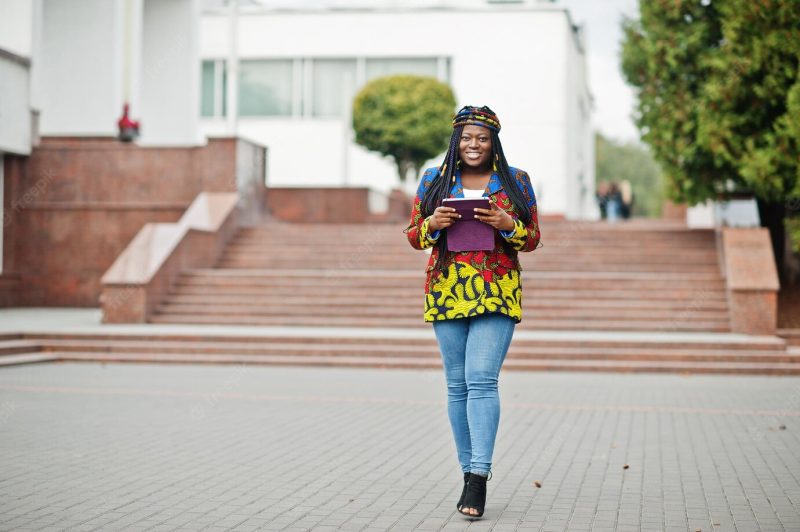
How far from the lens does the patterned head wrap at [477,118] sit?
5691 mm

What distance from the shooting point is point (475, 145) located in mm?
5691

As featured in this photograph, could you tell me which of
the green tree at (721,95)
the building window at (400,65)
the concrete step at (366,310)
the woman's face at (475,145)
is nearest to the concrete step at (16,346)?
the concrete step at (366,310)

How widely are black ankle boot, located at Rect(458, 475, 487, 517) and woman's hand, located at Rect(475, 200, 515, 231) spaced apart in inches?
48.6

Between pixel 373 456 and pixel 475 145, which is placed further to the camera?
pixel 373 456

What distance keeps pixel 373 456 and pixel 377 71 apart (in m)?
32.1

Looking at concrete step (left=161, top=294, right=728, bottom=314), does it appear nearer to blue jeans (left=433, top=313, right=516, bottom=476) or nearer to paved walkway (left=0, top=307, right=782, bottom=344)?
paved walkway (left=0, top=307, right=782, bottom=344)

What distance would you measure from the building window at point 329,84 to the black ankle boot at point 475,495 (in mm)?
33879

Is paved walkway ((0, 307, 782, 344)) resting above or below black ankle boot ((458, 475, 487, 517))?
above

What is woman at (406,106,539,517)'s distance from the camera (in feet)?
18.1

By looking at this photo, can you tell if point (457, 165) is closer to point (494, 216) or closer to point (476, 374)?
Answer: point (494, 216)

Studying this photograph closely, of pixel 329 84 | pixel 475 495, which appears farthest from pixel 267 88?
pixel 475 495

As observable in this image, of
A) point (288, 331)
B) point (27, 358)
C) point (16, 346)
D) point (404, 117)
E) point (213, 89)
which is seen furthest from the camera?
point (213, 89)

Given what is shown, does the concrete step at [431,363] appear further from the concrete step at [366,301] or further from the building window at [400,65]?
the building window at [400,65]

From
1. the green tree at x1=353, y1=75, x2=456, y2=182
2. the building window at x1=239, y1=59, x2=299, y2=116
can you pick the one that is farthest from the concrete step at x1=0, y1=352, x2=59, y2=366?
the building window at x1=239, y1=59, x2=299, y2=116
